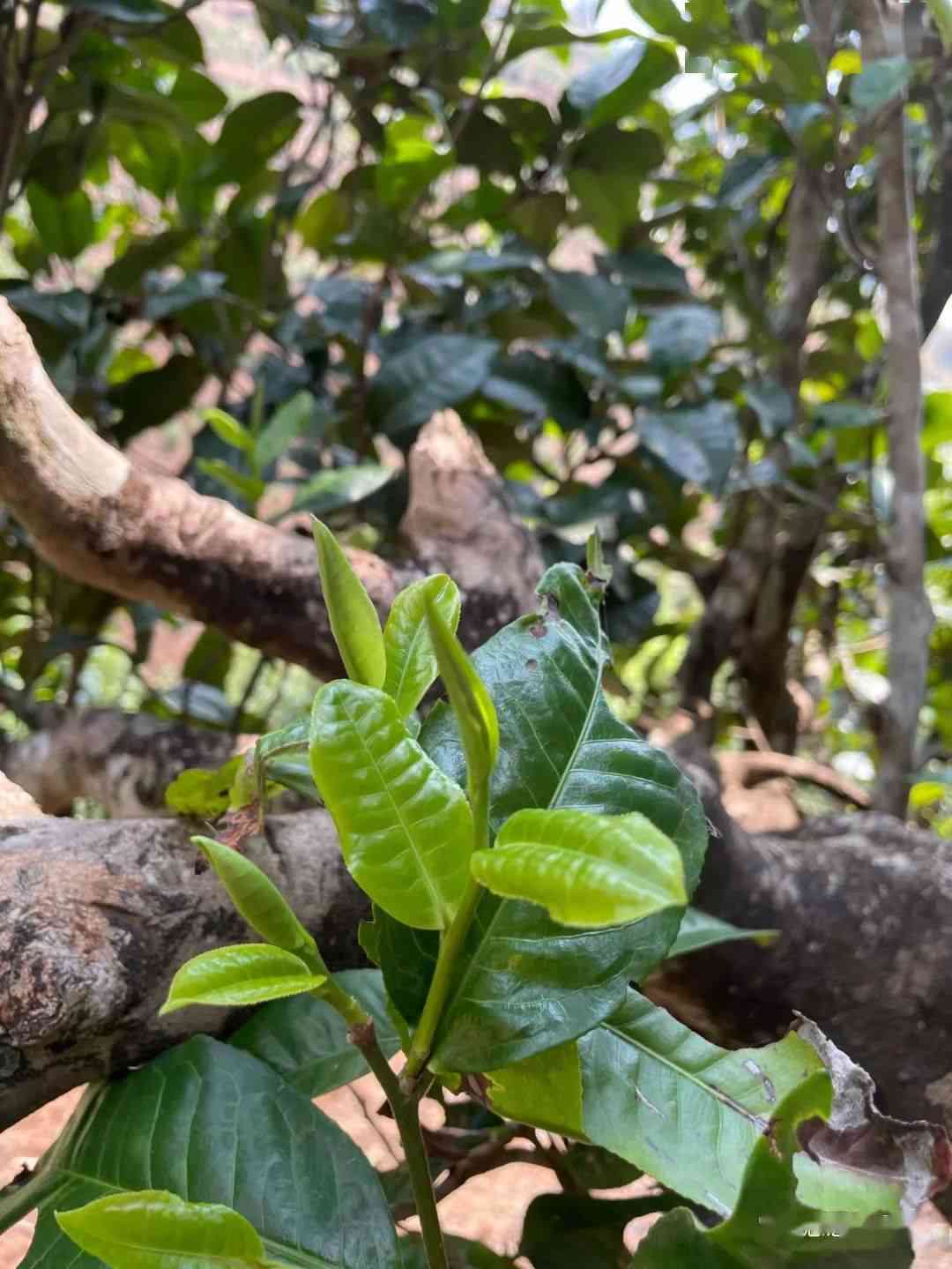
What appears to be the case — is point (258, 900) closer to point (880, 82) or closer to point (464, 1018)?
point (464, 1018)

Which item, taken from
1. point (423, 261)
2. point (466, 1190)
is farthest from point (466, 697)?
point (423, 261)

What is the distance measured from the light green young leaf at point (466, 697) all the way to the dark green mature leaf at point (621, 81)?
1.03 metres

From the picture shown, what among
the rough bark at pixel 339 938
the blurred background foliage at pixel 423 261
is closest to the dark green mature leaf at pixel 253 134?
the blurred background foliage at pixel 423 261

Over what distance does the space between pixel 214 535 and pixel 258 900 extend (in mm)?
485

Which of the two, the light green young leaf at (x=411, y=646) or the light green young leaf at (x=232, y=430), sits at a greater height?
the light green young leaf at (x=411, y=646)

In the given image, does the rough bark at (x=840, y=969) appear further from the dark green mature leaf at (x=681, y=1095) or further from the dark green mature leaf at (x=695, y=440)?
the dark green mature leaf at (x=695, y=440)

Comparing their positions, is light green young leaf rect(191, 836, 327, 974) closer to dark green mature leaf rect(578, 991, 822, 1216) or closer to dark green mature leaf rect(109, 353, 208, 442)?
dark green mature leaf rect(578, 991, 822, 1216)

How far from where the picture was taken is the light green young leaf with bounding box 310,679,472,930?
300mm

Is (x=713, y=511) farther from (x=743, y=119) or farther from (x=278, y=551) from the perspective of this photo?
(x=278, y=551)

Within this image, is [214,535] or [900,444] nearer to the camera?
[214,535]

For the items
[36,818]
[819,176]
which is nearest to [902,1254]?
[36,818]

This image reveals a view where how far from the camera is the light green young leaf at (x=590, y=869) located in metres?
0.22

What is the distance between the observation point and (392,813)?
302 mm

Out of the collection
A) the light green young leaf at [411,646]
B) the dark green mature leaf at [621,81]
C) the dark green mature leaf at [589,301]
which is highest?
the dark green mature leaf at [621,81]
